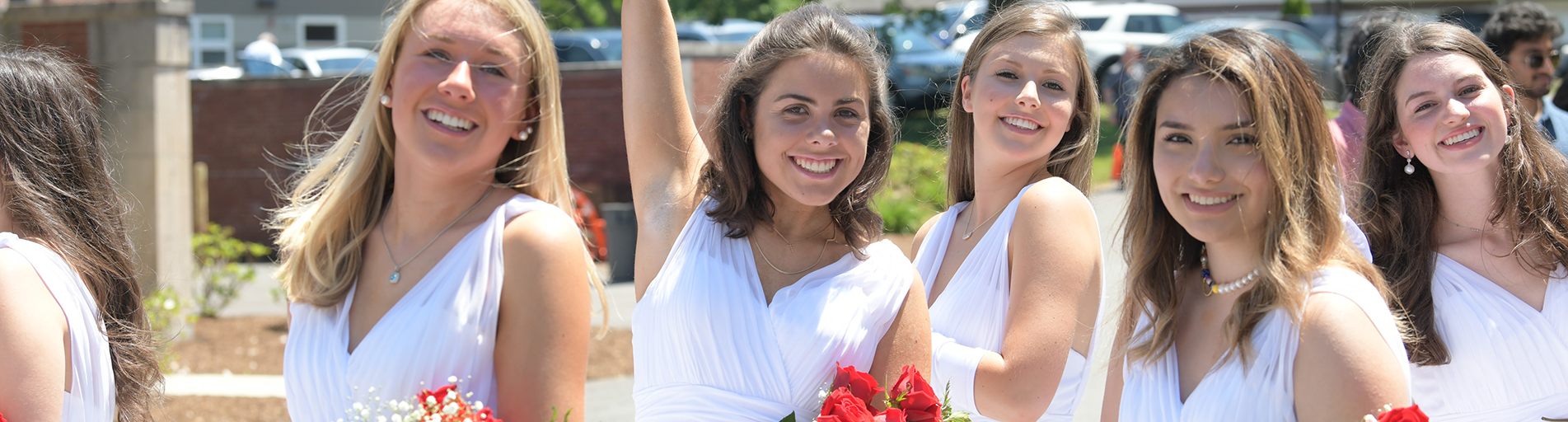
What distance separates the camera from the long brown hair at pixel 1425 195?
279cm

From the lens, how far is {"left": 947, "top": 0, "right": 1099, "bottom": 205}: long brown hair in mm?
2834

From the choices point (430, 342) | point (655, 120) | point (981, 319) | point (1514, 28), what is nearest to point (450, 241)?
point (430, 342)

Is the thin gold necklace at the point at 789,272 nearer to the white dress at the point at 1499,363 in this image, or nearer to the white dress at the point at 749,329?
the white dress at the point at 749,329

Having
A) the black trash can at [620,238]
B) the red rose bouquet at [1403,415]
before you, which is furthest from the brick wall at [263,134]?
the red rose bouquet at [1403,415]

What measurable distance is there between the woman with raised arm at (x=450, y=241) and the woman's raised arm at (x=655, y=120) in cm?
21

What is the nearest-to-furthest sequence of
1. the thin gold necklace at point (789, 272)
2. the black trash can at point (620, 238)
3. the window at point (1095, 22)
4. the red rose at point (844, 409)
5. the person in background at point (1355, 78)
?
the red rose at point (844, 409)
the thin gold necklace at point (789, 272)
the person in background at point (1355, 78)
the black trash can at point (620, 238)
the window at point (1095, 22)

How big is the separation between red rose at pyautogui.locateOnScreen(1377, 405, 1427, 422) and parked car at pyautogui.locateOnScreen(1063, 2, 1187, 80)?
1676 cm

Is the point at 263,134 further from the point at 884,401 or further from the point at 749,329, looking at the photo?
the point at 884,401

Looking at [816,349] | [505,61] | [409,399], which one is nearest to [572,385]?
[409,399]

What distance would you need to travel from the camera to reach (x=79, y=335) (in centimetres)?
234

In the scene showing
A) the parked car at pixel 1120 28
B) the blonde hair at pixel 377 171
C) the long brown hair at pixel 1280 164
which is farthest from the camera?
the parked car at pixel 1120 28

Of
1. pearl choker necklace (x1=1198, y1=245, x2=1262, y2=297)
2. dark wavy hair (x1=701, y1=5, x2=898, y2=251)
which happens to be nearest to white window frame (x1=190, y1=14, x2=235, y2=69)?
dark wavy hair (x1=701, y1=5, x2=898, y2=251)

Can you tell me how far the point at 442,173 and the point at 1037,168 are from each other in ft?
4.85

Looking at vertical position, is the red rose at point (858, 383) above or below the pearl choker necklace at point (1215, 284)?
below
